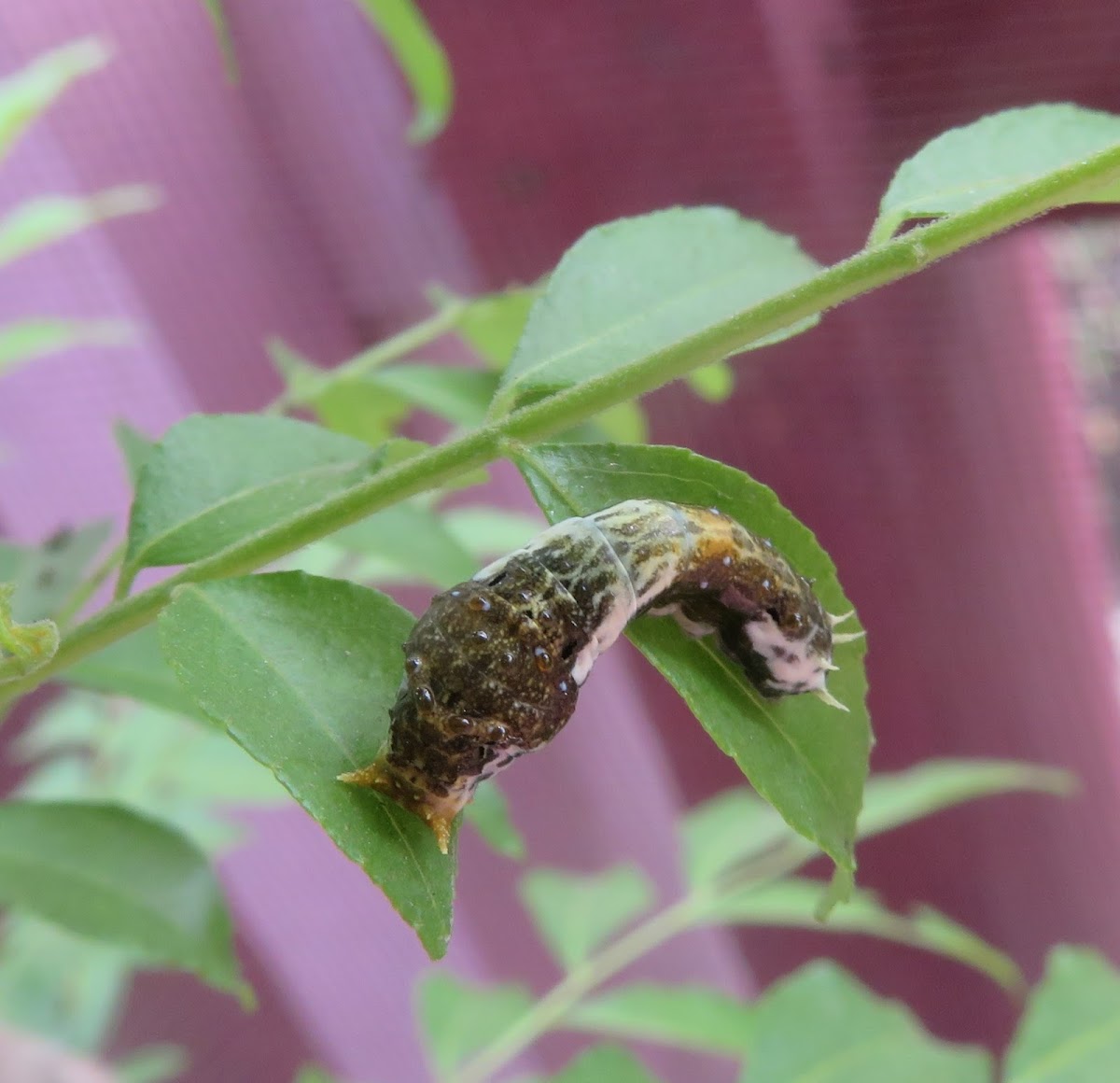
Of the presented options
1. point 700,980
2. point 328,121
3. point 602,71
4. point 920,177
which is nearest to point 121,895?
point 920,177

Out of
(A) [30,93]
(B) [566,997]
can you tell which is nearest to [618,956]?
(B) [566,997]

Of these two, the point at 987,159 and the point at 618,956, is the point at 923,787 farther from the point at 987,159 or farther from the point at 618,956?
the point at 987,159

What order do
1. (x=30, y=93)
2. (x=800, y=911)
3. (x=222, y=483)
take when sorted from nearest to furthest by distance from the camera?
(x=222, y=483) < (x=30, y=93) < (x=800, y=911)

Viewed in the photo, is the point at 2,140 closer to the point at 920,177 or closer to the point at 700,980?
the point at 920,177

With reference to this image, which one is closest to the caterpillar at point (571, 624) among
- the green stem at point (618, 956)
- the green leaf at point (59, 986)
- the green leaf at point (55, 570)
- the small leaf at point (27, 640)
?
the small leaf at point (27, 640)

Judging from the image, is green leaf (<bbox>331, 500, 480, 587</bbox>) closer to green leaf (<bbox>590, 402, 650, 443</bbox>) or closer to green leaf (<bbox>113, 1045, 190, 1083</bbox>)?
green leaf (<bbox>590, 402, 650, 443</bbox>)

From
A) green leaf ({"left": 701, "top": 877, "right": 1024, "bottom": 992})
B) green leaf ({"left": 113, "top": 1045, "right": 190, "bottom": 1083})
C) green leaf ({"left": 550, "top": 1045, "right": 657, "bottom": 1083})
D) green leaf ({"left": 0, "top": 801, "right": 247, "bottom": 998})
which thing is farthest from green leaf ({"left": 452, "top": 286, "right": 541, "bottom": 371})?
green leaf ({"left": 113, "top": 1045, "right": 190, "bottom": 1083})

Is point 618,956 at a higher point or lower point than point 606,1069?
lower
